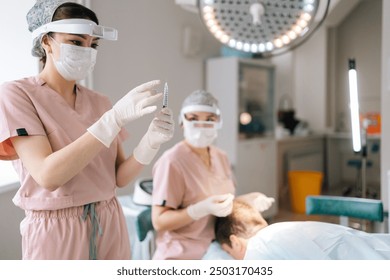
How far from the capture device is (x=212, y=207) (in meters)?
1.20

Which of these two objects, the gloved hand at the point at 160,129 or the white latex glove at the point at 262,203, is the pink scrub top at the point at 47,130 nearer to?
the gloved hand at the point at 160,129

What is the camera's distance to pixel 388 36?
1.40 metres

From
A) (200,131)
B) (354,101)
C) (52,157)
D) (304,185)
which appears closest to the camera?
(52,157)

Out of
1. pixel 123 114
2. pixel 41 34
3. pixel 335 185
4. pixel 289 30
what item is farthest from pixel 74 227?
pixel 335 185

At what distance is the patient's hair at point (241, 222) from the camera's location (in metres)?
1.23

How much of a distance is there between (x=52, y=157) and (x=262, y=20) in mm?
613

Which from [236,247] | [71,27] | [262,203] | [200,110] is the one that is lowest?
[236,247]

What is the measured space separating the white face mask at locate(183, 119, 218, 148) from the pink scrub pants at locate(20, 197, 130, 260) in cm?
45

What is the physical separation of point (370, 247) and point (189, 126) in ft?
2.24

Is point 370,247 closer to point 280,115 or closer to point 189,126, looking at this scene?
point 189,126

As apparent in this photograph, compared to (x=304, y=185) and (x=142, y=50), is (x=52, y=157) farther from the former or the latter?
(x=304, y=185)

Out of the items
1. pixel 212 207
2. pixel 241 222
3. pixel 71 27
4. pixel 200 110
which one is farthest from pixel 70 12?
pixel 241 222

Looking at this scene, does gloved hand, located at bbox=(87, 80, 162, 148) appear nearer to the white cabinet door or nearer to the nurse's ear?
the nurse's ear

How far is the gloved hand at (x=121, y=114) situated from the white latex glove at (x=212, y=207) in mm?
505
